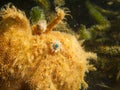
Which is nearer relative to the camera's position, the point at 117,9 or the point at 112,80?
the point at 112,80

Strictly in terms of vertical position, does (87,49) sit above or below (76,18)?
below

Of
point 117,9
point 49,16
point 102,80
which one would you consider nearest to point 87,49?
point 102,80

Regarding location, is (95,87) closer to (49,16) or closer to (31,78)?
(49,16)

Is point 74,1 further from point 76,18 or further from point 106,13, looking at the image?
point 106,13

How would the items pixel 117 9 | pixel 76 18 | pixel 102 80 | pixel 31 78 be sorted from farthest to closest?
pixel 117 9 < pixel 76 18 < pixel 102 80 < pixel 31 78

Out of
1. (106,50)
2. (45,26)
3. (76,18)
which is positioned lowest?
(106,50)

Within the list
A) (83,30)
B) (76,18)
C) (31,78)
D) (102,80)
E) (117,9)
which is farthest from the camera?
(117,9)
